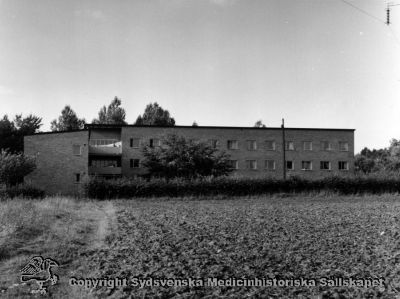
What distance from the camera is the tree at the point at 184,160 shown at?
168 ft

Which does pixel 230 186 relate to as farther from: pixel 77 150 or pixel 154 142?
pixel 77 150

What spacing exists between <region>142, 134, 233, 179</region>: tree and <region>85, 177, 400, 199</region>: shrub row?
958 cm

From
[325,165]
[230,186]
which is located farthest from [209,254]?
[325,165]

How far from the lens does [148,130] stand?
64000mm

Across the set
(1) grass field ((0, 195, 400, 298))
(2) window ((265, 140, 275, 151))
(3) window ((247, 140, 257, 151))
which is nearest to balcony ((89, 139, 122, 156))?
(3) window ((247, 140, 257, 151))

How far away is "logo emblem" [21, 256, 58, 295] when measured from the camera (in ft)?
27.4

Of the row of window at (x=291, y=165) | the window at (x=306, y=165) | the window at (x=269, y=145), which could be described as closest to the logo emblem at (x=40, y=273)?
the row of window at (x=291, y=165)

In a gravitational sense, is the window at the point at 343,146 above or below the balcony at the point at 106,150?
above

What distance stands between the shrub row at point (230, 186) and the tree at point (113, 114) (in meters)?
54.4

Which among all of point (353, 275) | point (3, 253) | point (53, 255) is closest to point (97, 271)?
point (53, 255)

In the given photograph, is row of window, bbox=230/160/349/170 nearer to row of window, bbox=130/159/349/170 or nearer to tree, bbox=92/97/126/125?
row of window, bbox=130/159/349/170

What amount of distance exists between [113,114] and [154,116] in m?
9.65

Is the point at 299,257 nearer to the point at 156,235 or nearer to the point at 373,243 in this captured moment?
the point at 373,243

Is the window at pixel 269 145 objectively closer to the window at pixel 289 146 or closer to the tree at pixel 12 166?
the window at pixel 289 146
